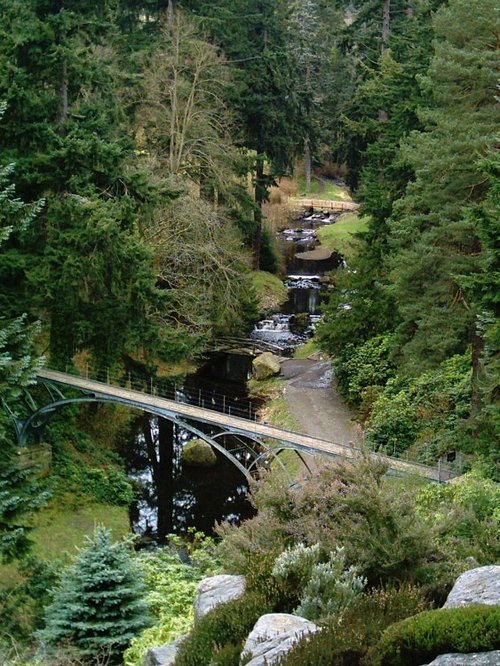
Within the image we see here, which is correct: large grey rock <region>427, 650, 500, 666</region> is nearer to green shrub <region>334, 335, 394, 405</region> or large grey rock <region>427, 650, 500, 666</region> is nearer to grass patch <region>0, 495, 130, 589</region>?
grass patch <region>0, 495, 130, 589</region>

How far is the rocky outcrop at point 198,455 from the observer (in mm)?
26625

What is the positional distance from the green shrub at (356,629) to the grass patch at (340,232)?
43.3 meters

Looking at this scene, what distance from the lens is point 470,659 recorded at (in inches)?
251

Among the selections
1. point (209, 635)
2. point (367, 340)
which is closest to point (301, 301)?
point (367, 340)

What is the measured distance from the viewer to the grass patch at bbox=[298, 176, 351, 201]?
2657 inches

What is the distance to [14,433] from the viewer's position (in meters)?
23.7

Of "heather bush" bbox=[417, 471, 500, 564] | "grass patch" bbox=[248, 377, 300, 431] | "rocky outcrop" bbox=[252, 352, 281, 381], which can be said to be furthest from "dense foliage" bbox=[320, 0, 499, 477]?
"rocky outcrop" bbox=[252, 352, 281, 381]

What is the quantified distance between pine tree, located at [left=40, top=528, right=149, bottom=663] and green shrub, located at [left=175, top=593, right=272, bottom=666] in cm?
296

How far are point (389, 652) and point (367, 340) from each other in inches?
913

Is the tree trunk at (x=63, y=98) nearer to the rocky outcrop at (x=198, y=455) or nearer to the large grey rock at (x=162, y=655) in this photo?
the rocky outcrop at (x=198, y=455)

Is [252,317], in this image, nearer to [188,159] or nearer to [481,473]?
[188,159]

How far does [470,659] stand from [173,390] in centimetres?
2414

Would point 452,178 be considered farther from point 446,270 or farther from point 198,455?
point 198,455

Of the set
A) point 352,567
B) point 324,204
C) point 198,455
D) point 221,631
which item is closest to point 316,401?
point 198,455
